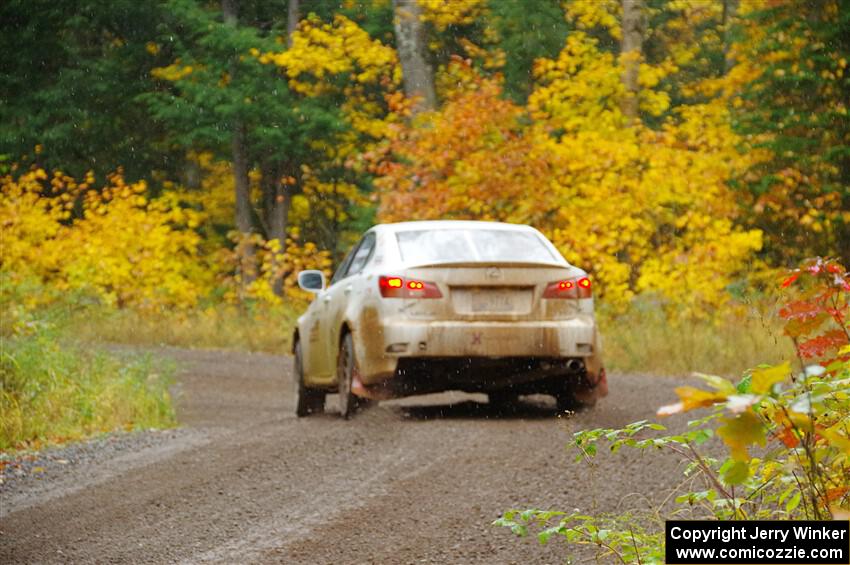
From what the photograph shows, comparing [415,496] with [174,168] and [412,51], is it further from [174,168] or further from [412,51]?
[174,168]

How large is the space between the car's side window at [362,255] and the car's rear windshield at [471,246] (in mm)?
369

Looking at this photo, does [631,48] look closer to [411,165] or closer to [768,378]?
[411,165]

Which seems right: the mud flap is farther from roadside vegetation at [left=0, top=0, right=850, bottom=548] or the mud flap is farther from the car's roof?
roadside vegetation at [left=0, top=0, right=850, bottom=548]

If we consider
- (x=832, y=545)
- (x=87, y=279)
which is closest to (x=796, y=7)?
(x=87, y=279)

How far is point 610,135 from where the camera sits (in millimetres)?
26125

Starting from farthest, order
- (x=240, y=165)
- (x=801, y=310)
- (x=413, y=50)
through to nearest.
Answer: (x=240, y=165) < (x=413, y=50) < (x=801, y=310)

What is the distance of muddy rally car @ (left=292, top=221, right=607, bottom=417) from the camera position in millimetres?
10477

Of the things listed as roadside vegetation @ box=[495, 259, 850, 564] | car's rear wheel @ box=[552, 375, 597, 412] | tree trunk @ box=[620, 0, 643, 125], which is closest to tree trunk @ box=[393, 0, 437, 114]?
tree trunk @ box=[620, 0, 643, 125]

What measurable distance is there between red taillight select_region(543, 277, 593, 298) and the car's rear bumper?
0.75 ft

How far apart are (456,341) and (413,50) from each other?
18626 mm

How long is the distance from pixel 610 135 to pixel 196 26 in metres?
14.3

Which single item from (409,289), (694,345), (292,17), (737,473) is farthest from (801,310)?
(292,17)

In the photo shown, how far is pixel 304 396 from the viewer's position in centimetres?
1266

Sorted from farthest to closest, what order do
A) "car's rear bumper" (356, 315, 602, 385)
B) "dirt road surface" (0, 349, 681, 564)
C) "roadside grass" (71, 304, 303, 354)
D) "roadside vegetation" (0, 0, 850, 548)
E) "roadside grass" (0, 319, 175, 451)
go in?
1. "roadside grass" (71, 304, 303, 354)
2. "roadside vegetation" (0, 0, 850, 548)
3. "roadside grass" (0, 319, 175, 451)
4. "car's rear bumper" (356, 315, 602, 385)
5. "dirt road surface" (0, 349, 681, 564)
